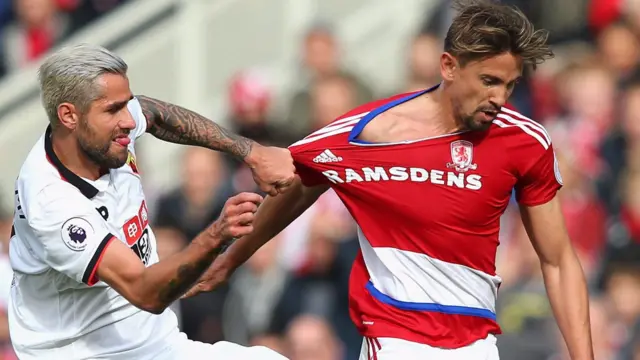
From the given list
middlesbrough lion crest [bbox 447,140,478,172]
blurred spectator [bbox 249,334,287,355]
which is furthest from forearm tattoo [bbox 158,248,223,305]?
blurred spectator [bbox 249,334,287,355]

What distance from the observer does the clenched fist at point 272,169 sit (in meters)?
6.91

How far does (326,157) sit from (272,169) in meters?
0.26

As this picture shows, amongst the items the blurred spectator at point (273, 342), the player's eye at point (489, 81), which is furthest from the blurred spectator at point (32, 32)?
the player's eye at point (489, 81)

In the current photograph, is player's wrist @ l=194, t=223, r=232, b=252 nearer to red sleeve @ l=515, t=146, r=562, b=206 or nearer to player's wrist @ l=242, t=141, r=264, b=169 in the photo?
player's wrist @ l=242, t=141, r=264, b=169

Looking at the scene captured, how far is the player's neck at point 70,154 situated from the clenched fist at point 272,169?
75 centimetres

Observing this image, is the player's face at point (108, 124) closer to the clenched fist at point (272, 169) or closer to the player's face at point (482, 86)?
the clenched fist at point (272, 169)

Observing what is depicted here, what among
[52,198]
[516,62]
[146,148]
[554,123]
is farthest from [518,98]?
[52,198]

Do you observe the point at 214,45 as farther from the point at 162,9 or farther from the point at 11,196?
the point at 11,196

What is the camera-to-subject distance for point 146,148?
14.4m

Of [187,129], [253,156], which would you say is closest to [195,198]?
[187,129]

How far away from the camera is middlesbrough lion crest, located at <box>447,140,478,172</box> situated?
683cm

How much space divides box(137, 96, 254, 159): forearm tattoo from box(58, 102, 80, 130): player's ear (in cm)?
67

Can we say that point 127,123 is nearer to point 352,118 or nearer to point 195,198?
point 352,118

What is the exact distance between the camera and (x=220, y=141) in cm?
710
